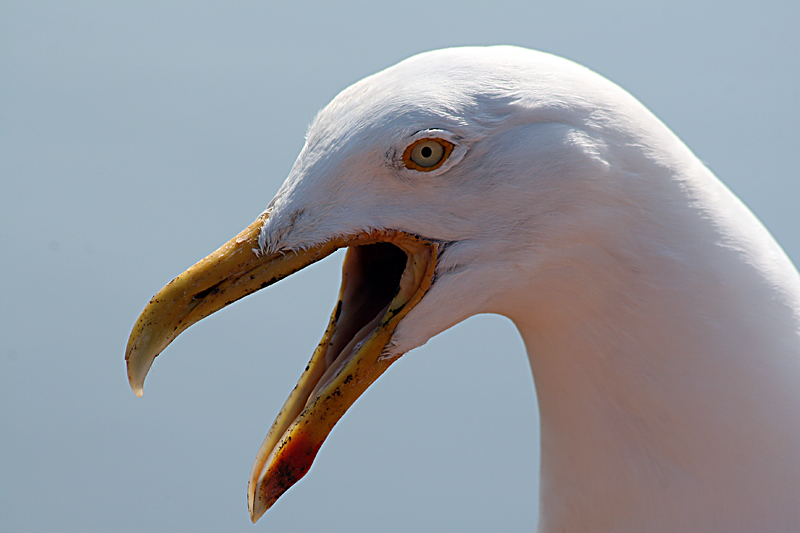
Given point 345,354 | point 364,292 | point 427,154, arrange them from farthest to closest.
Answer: point 364,292
point 345,354
point 427,154

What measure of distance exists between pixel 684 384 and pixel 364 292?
53 centimetres

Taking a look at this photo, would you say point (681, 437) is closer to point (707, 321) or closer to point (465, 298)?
point (707, 321)

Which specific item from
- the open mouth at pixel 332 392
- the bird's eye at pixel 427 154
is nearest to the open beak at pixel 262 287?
the open mouth at pixel 332 392

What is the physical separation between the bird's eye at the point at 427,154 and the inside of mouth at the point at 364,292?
0.25m

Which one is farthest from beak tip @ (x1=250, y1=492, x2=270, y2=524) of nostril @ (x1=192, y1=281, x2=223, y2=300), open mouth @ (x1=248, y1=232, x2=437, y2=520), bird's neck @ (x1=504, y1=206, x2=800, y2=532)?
bird's neck @ (x1=504, y1=206, x2=800, y2=532)

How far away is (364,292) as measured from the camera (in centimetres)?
120

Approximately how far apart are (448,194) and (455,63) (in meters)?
0.20

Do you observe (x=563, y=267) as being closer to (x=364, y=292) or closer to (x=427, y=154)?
(x=427, y=154)

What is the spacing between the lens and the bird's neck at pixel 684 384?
99cm

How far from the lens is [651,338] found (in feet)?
3.28

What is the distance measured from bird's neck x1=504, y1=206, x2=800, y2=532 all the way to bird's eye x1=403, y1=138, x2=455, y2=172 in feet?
0.78

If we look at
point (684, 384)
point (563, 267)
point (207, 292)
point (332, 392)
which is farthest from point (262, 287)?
point (684, 384)

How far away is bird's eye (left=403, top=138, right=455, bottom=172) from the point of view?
3.07ft

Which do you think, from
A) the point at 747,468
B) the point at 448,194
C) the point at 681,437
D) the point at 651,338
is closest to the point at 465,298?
the point at 448,194
